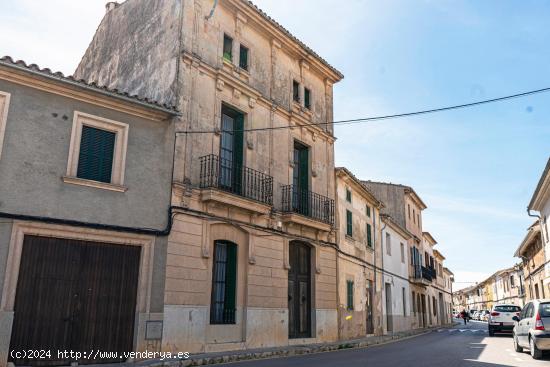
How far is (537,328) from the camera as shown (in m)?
11.5

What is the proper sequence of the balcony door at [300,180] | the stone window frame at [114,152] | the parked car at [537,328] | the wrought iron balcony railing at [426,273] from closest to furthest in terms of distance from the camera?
1. the stone window frame at [114,152]
2. the parked car at [537,328]
3. the balcony door at [300,180]
4. the wrought iron balcony railing at [426,273]

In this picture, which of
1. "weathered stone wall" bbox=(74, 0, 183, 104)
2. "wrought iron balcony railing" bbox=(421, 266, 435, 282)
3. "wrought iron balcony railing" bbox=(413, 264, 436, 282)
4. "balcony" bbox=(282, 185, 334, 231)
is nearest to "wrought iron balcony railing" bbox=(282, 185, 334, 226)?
"balcony" bbox=(282, 185, 334, 231)

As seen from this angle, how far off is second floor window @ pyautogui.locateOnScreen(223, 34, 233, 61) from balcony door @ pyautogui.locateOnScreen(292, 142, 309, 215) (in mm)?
4296

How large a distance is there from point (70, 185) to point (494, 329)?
21.1m

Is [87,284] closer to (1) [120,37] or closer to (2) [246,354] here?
(2) [246,354]

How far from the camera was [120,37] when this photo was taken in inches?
623

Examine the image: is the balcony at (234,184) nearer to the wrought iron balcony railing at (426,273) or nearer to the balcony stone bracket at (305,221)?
the balcony stone bracket at (305,221)

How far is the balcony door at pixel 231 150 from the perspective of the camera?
1409 cm

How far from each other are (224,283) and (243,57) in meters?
7.10

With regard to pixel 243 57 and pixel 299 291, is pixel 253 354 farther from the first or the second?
pixel 243 57

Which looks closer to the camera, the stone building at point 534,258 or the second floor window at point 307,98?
the second floor window at point 307,98

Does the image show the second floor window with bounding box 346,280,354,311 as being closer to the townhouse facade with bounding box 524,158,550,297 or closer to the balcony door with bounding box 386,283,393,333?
the balcony door with bounding box 386,283,393,333

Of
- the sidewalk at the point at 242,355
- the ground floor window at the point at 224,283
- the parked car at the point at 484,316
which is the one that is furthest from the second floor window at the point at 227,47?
the parked car at the point at 484,316

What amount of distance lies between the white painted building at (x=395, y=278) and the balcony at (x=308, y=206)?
31.2ft
